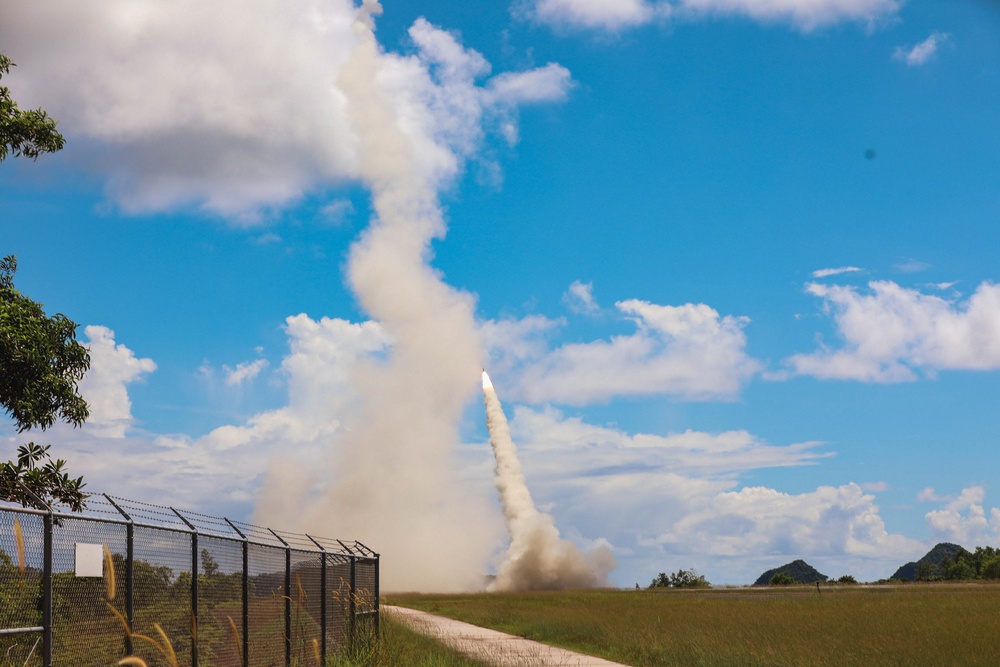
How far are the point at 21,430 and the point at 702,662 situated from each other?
1619 centimetres

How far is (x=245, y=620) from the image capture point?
1512 centimetres

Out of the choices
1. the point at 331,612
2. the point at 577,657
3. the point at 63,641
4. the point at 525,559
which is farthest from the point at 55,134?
the point at 525,559

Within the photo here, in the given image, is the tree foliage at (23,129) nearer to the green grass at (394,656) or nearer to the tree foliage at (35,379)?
the tree foliage at (35,379)

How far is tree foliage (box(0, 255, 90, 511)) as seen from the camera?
18797mm

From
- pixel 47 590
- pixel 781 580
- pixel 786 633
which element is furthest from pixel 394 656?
pixel 781 580

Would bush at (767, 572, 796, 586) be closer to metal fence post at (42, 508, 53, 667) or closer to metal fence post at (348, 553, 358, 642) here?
metal fence post at (348, 553, 358, 642)

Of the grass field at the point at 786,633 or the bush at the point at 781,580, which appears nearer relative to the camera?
the grass field at the point at 786,633

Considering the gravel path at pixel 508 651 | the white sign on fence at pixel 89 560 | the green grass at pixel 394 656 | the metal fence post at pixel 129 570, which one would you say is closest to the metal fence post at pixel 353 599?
the green grass at pixel 394 656

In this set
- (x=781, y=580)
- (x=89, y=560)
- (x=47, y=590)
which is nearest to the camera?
(x=47, y=590)

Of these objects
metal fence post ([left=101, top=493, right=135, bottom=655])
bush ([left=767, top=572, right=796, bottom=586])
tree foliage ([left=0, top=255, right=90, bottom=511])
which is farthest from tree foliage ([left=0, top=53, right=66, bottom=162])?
bush ([left=767, top=572, right=796, bottom=586])

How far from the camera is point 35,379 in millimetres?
20750

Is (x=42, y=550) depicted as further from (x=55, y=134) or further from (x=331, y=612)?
(x=55, y=134)

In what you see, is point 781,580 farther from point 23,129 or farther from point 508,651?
point 23,129

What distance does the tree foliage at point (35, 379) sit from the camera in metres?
18.8
